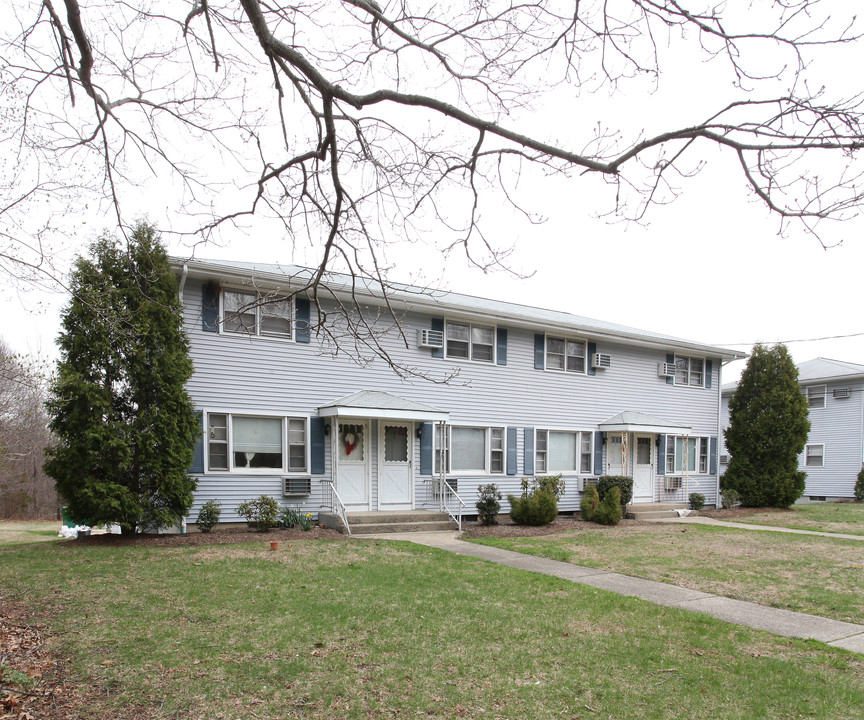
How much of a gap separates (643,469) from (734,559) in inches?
344

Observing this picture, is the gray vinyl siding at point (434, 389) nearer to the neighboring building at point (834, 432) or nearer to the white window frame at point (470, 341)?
the white window frame at point (470, 341)

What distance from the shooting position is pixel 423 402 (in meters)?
14.6

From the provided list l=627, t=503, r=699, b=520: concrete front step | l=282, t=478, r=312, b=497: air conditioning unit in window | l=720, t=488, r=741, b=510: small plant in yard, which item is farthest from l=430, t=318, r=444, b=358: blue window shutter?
l=720, t=488, r=741, b=510: small plant in yard

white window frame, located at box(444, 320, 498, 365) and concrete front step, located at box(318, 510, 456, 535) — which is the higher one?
white window frame, located at box(444, 320, 498, 365)

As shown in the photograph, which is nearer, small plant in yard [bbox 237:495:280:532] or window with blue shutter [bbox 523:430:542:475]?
small plant in yard [bbox 237:495:280:532]

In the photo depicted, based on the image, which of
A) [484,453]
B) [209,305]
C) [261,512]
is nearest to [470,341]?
[484,453]

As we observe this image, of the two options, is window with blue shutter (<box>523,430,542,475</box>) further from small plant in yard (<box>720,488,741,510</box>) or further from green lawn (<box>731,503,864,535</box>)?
small plant in yard (<box>720,488,741,510</box>)

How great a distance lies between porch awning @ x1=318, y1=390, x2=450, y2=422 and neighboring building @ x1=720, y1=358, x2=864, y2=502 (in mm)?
17496

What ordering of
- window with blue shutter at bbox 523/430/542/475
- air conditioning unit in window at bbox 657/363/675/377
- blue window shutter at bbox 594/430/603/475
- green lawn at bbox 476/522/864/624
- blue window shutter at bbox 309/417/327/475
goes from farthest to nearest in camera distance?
1. air conditioning unit in window at bbox 657/363/675/377
2. blue window shutter at bbox 594/430/603/475
3. window with blue shutter at bbox 523/430/542/475
4. blue window shutter at bbox 309/417/327/475
5. green lawn at bbox 476/522/864/624

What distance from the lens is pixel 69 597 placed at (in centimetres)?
636

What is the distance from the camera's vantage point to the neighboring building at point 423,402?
40.2 feet

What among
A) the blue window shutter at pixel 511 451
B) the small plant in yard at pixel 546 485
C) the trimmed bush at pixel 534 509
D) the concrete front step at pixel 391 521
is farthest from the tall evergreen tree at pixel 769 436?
the concrete front step at pixel 391 521

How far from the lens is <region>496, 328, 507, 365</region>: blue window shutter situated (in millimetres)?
15789

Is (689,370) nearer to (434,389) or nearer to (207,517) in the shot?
(434,389)
